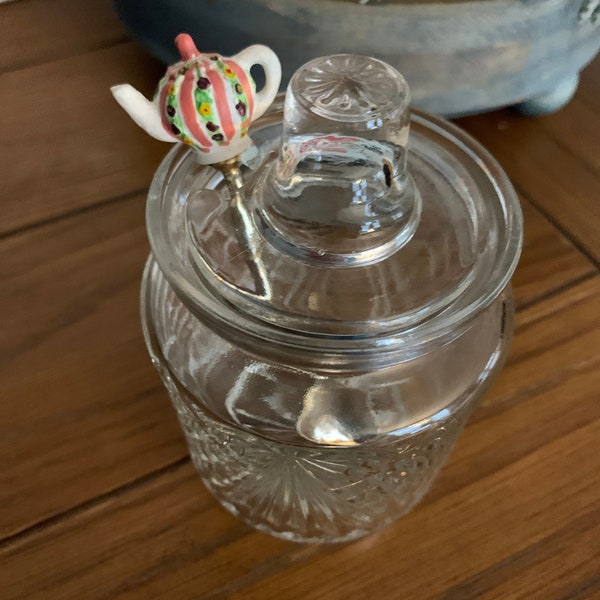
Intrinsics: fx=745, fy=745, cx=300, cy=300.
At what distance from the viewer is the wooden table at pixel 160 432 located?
0.35 meters

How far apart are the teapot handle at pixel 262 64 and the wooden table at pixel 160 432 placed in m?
0.20

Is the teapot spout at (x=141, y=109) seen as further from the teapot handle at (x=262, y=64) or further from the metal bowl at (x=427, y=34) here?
the metal bowl at (x=427, y=34)

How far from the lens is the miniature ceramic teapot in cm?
23

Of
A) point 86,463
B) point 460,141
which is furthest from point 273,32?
point 86,463

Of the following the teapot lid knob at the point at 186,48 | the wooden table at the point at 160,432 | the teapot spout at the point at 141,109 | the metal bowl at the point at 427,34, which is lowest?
the wooden table at the point at 160,432

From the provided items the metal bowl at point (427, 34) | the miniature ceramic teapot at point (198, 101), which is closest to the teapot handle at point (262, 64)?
the miniature ceramic teapot at point (198, 101)

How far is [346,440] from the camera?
326mm

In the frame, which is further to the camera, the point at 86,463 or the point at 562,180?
the point at 562,180

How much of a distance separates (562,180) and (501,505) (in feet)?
0.83

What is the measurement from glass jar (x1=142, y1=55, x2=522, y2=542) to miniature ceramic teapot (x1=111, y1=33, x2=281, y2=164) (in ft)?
0.12

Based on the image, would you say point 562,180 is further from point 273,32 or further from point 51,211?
point 51,211

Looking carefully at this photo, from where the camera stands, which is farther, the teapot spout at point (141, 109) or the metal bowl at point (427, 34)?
the metal bowl at point (427, 34)

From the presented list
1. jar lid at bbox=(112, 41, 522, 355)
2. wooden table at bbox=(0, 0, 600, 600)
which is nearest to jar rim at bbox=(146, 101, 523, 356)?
jar lid at bbox=(112, 41, 522, 355)

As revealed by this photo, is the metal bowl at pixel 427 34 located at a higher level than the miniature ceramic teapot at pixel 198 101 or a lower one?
lower
